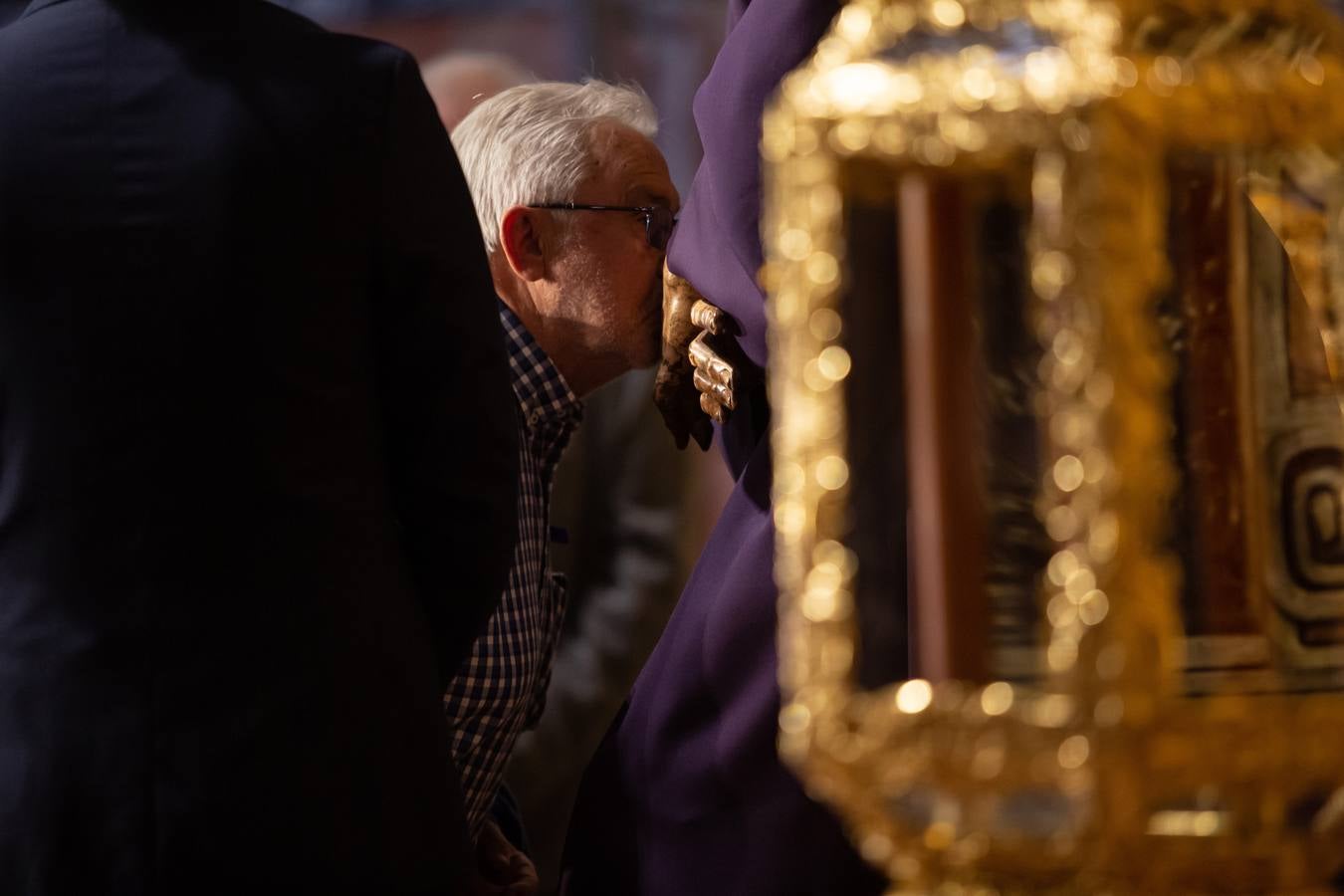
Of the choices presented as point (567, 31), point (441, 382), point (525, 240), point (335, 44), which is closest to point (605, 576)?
point (525, 240)

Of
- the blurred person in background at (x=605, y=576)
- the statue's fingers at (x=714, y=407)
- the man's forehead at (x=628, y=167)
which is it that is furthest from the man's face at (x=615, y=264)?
the blurred person in background at (x=605, y=576)

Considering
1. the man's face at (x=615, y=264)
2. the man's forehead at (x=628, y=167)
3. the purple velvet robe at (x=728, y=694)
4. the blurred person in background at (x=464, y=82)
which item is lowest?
the purple velvet robe at (x=728, y=694)

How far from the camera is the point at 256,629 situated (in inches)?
46.0

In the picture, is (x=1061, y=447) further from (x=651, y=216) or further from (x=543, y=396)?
(x=651, y=216)

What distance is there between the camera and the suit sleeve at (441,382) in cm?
123

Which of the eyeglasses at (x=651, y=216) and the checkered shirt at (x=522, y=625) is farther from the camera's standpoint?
the eyeglasses at (x=651, y=216)

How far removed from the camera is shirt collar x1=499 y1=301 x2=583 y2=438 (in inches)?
68.4

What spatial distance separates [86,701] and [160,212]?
36 centimetres

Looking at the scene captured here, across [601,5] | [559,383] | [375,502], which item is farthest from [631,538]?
[601,5]

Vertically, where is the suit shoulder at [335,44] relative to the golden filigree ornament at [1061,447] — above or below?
above

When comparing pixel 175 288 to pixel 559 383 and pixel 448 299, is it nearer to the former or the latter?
pixel 448 299

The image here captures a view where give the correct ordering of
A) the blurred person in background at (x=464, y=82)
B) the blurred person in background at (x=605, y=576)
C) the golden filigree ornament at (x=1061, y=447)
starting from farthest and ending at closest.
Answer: the blurred person in background at (x=464, y=82) → the blurred person in background at (x=605, y=576) → the golden filigree ornament at (x=1061, y=447)

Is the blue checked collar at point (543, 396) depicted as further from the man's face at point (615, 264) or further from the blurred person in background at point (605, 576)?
the blurred person in background at point (605, 576)

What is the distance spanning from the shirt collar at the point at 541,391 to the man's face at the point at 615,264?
88 millimetres
